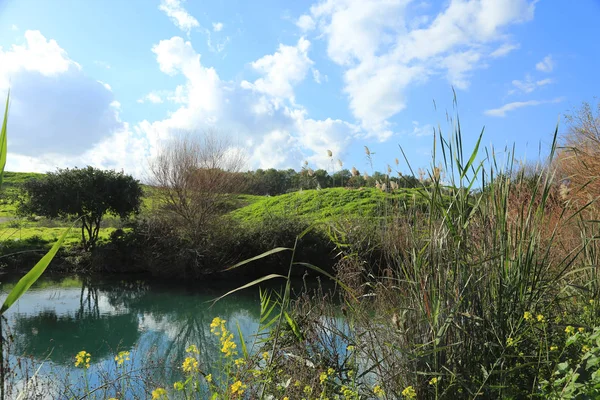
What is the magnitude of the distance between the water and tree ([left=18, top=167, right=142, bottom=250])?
259cm

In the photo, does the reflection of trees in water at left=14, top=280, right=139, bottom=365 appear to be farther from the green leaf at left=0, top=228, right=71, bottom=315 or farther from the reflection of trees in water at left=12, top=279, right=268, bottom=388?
the green leaf at left=0, top=228, right=71, bottom=315

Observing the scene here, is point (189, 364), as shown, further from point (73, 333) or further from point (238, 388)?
point (73, 333)

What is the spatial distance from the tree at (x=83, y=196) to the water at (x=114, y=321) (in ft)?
8.50

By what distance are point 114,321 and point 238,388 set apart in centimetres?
874

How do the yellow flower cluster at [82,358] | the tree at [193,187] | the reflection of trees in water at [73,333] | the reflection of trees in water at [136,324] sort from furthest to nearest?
the tree at [193,187]
the reflection of trees in water at [73,333]
the reflection of trees in water at [136,324]
the yellow flower cluster at [82,358]

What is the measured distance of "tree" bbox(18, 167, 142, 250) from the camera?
50.2ft

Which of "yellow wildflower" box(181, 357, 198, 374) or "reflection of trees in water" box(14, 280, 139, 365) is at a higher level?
"yellow wildflower" box(181, 357, 198, 374)

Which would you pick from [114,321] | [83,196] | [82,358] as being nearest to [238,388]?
[82,358]

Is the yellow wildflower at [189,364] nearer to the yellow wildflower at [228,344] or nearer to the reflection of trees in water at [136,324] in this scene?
the yellow wildflower at [228,344]

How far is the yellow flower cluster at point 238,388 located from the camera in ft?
5.42

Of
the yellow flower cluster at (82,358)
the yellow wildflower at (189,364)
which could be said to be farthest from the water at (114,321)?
the yellow wildflower at (189,364)

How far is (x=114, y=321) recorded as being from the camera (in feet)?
31.0

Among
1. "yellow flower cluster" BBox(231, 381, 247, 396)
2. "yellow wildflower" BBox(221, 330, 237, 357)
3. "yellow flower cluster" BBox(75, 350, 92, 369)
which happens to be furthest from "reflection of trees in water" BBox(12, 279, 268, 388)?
"yellow flower cluster" BBox(231, 381, 247, 396)

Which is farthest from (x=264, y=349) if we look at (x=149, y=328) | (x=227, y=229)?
(x=227, y=229)
